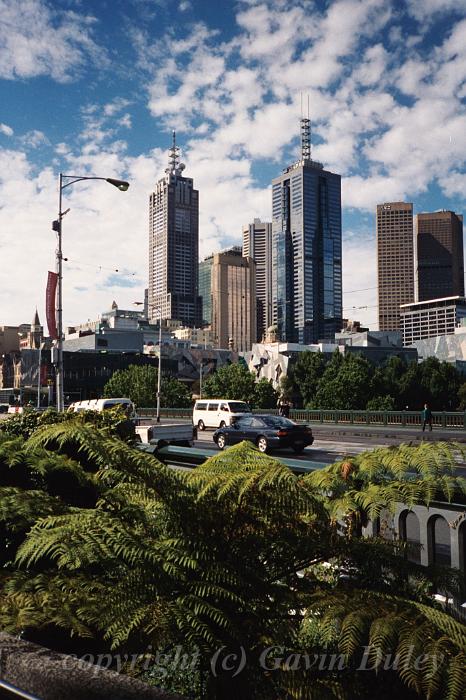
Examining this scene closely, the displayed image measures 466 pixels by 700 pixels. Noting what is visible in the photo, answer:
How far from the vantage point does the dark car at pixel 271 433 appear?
76.6ft

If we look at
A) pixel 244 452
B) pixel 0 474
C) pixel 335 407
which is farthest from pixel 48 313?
pixel 335 407

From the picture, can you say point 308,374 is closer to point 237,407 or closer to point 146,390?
point 146,390

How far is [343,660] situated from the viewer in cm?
282

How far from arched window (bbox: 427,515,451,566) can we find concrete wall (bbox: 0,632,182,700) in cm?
336

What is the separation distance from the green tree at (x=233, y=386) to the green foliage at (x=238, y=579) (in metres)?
73.4

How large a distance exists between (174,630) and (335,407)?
7302cm

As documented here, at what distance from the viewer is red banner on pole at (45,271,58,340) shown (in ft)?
88.8

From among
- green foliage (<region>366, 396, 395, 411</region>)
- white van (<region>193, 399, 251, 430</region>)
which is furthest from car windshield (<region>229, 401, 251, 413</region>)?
green foliage (<region>366, 396, 395, 411</region>)

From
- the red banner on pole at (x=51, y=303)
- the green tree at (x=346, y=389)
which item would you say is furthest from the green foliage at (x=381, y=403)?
the red banner on pole at (x=51, y=303)

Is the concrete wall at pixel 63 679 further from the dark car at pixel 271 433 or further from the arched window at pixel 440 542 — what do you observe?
the dark car at pixel 271 433

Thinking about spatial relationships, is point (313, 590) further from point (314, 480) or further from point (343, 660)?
point (314, 480)

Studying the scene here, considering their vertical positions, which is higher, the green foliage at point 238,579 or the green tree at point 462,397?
the green foliage at point 238,579

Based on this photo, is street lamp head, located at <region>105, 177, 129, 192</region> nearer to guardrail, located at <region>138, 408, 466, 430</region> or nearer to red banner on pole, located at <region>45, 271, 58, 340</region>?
red banner on pole, located at <region>45, 271, 58, 340</region>

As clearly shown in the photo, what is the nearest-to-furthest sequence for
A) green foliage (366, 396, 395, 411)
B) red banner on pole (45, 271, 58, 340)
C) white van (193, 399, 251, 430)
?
red banner on pole (45, 271, 58, 340) < white van (193, 399, 251, 430) < green foliage (366, 396, 395, 411)
